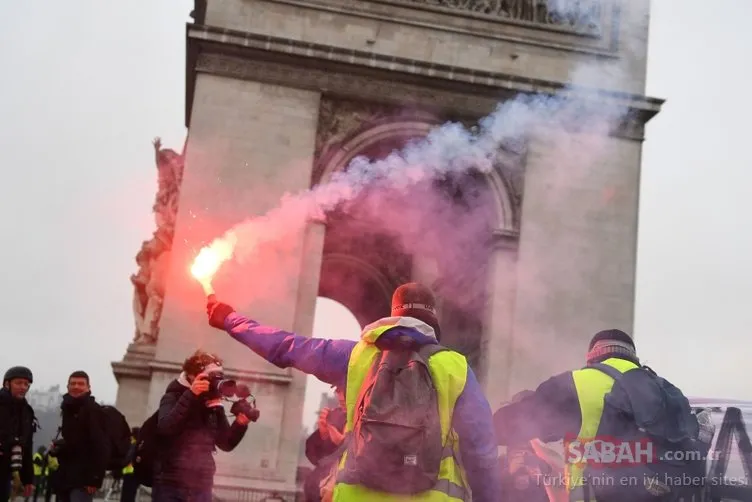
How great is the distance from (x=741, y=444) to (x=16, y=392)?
5218 millimetres

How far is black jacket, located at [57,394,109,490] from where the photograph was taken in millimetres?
7039

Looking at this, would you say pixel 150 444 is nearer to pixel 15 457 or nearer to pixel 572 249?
pixel 15 457

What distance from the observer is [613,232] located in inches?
605

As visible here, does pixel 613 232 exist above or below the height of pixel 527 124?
below

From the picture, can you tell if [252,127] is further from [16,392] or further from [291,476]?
[16,392]

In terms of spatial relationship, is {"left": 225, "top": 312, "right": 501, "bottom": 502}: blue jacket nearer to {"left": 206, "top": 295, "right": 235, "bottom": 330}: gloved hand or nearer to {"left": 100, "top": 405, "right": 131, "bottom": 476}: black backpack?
{"left": 206, "top": 295, "right": 235, "bottom": 330}: gloved hand

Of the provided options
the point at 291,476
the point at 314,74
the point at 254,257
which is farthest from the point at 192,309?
the point at 314,74

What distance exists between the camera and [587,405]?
4.13 m

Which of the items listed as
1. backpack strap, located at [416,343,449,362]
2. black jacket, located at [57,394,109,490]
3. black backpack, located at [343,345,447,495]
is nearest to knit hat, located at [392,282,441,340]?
backpack strap, located at [416,343,449,362]

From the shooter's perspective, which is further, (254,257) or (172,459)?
(254,257)

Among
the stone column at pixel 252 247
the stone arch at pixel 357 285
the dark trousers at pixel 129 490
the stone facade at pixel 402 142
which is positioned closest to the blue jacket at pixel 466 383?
the dark trousers at pixel 129 490

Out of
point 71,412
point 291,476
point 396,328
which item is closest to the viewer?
point 396,328

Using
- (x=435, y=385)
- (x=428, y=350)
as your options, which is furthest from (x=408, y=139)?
(x=435, y=385)

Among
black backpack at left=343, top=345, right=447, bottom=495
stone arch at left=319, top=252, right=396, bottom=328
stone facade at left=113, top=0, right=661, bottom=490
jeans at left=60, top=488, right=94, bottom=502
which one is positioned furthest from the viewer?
stone arch at left=319, top=252, right=396, bottom=328
